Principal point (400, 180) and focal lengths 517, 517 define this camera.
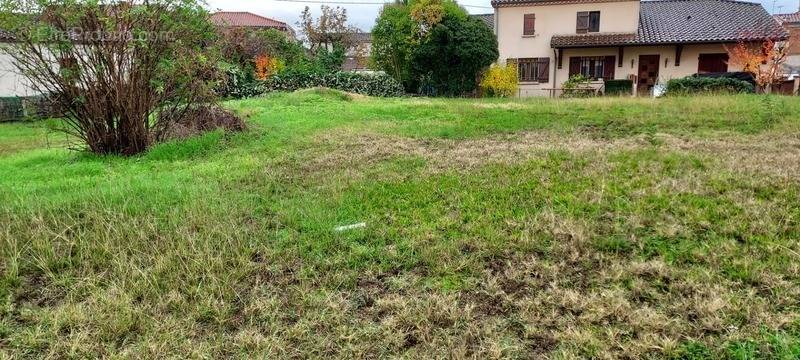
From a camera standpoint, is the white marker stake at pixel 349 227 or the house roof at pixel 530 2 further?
the house roof at pixel 530 2

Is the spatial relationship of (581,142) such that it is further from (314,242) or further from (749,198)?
(314,242)

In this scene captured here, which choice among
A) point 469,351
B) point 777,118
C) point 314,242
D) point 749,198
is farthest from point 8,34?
point 777,118

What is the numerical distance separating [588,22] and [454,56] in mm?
7122

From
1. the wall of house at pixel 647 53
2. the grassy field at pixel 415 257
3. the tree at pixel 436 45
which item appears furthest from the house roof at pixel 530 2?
the grassy field at pixel 415 257

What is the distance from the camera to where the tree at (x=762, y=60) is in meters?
14.7

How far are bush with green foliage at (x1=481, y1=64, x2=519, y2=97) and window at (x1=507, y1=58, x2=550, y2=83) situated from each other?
297 centimetres

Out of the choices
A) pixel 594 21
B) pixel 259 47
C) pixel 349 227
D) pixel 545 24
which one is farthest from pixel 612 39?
pixel 349 227

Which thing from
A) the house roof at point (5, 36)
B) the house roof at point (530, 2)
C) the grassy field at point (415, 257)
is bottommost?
the grassy field at point (415, 257)

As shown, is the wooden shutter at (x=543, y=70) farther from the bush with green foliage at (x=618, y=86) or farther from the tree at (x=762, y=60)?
the tree at (x=762, y=60)

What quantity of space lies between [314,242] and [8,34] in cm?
509

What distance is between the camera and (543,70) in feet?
75.5

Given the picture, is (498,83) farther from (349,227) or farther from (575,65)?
(349,227)

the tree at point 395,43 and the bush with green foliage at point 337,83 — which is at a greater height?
the tree at point 395,43

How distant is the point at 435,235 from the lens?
3.31 m
